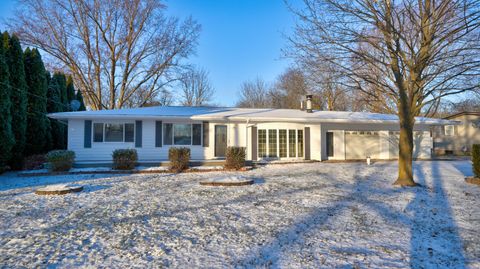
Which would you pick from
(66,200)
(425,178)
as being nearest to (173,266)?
(66,200)

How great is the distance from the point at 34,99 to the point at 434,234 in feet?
56.2

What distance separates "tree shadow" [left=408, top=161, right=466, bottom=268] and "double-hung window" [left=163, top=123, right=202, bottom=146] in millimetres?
9710

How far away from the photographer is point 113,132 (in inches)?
532

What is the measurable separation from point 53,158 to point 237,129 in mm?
8122

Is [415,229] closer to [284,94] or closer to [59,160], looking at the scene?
[59,160]

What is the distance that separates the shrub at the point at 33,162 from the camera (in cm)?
1248

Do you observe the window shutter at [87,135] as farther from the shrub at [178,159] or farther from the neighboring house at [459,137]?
the neighboring house at [459,137]

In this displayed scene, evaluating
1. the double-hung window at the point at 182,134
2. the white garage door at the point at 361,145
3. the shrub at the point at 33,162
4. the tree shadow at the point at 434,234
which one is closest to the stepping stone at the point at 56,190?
the shrub at the point at 33,162

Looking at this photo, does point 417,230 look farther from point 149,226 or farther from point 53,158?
point 53,158

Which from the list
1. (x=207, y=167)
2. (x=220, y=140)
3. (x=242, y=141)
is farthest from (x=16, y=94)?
(x=242, y=141)

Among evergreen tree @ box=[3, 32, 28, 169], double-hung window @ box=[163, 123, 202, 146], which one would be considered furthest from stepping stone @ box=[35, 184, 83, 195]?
double-hung window @ box=[163, 123, 202, 146]

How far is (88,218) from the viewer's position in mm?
5195

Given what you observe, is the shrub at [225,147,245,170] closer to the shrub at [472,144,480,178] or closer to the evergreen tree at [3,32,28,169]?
the shrub at [472,144,480,178]

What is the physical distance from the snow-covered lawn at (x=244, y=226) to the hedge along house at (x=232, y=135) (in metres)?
5.16
